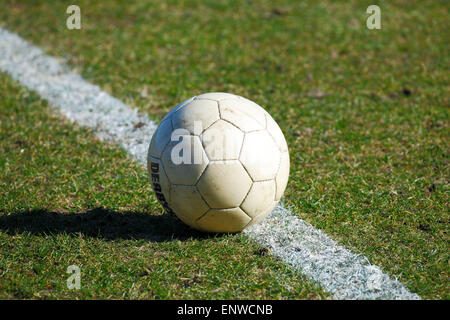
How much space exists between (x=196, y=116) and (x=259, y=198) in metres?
0.69

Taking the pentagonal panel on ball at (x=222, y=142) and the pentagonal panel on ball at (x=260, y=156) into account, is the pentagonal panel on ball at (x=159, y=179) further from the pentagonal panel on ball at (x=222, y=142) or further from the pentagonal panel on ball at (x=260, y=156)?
the pentagonal panel on ball at (x=260, y=156)

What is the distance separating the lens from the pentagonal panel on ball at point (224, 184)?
3.52 m

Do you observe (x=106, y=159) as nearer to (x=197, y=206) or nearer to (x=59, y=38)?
(x=197, y=206)

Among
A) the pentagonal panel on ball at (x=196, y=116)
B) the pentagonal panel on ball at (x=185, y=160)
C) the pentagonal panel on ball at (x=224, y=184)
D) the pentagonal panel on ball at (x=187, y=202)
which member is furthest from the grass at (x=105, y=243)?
the pentagonal panel on ball at (x=196, y=116)

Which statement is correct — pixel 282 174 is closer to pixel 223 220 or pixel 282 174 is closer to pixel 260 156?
pixel 260 156

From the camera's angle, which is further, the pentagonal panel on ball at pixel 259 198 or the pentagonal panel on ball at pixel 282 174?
the pentagonal panel on ball at pixel 282 174

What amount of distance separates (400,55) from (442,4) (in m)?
2.55

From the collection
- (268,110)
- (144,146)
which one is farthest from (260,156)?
(268,110)

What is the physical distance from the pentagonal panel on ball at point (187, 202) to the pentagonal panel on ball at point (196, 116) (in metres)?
0.38

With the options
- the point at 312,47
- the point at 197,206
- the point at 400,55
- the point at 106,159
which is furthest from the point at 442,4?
the point at 197,206

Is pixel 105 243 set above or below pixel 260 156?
below

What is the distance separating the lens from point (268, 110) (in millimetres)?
6082

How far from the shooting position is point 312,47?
25.3 feet
